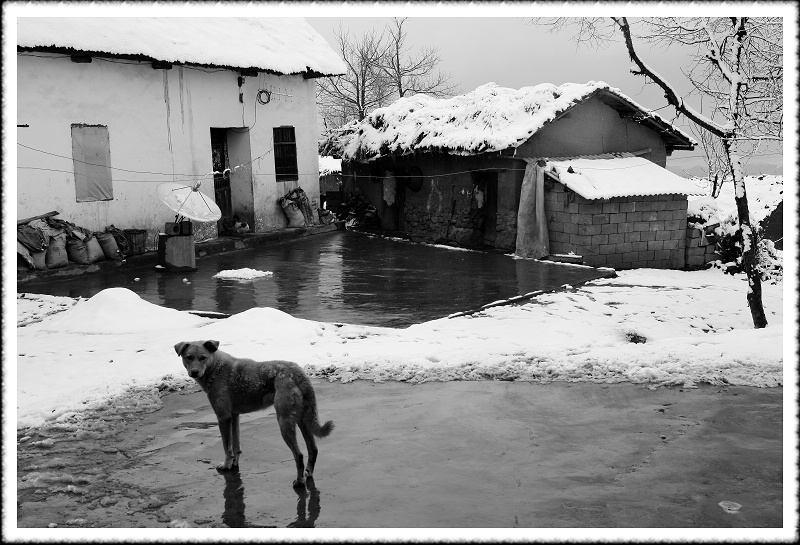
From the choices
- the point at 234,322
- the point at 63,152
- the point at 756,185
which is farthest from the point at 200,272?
the point at 756,185

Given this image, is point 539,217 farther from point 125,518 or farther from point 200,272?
point 125,518

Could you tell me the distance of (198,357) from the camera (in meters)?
5.48

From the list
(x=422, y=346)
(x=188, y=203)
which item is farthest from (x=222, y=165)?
(x=422, y=346)

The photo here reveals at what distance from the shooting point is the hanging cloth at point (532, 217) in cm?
1717

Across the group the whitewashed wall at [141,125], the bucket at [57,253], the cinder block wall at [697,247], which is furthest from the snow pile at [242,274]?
the cinder block wall at [697,247]

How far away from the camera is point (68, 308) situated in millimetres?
11758

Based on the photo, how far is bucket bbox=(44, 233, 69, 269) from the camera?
1450 centimetres

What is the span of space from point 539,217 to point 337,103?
27247mm

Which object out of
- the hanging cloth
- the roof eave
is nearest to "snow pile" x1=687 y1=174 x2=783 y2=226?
the hanging cloth

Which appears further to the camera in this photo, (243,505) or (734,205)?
(734,205)

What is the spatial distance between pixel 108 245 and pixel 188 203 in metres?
2.13

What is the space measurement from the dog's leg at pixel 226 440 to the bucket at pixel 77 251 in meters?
10.8

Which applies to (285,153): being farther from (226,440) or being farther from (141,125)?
(226,440)

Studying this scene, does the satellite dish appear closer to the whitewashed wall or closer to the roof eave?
the whitewashed wall
